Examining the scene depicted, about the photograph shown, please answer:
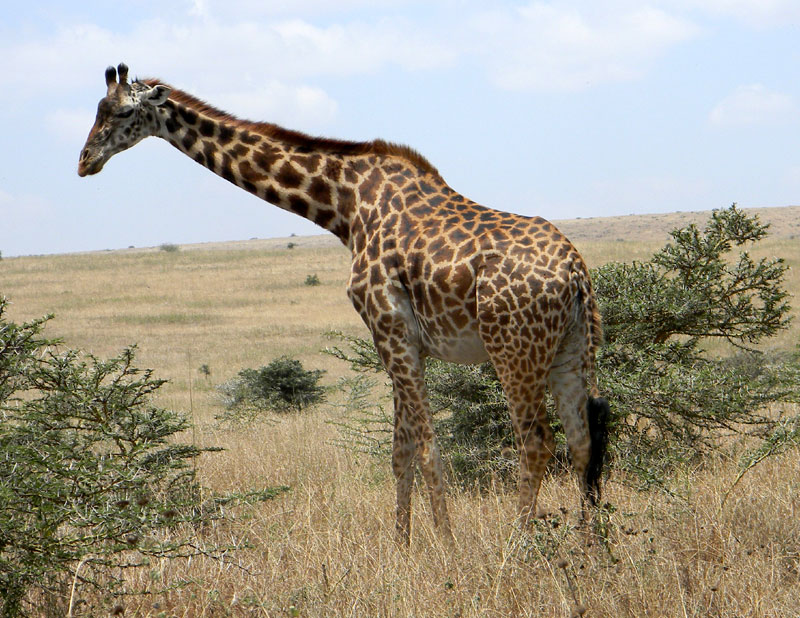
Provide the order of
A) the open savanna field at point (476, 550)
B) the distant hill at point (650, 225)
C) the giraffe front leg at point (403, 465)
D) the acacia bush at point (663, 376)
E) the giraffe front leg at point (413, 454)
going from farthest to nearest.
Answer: the distant hill at point (650, 225) < the acacia bush at point (663, 376) < the giraffe front leg at point (403, 465) < the giraffe front leg at point (413, 454) < the open savanna field at point (476, 550)

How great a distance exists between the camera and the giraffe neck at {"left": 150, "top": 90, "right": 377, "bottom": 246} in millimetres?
6434

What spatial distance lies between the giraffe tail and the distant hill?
8619 cm

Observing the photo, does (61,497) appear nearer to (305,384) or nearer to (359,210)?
(359,210)

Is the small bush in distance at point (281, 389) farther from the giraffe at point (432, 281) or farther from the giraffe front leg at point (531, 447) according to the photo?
the giraffe front leg at point (531, 447)

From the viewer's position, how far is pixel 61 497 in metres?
4.88

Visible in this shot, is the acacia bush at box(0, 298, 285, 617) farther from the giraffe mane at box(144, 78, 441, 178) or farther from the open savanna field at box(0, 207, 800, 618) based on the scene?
the giraffe mane at box(144, 78, 441, 178)

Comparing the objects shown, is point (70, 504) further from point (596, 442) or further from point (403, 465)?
point (596, 442)

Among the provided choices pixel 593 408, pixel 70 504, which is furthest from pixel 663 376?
pixel 70 504

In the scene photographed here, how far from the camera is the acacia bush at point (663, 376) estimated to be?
313 inches

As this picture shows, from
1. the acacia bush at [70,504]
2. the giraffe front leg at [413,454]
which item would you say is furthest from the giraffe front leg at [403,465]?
the acacia bush at [70,504]

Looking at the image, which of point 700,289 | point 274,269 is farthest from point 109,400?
point 274,269

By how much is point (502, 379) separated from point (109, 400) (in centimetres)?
328

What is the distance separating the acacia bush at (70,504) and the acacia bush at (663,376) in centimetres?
274

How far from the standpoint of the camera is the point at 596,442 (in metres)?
5.62
